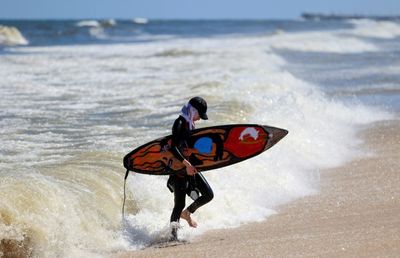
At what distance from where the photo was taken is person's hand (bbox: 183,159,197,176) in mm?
6965

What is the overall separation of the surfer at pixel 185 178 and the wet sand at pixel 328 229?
0.28 metres

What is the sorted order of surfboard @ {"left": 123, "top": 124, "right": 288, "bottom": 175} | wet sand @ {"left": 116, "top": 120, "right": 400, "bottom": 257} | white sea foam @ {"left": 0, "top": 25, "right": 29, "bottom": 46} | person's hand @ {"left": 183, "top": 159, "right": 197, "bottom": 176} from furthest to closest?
white sea foam @ {"left": 0, "top": 25, "right": 29, "bottom": 46}, surfboard @ {"left": 123, "top": 124, "right": 288, "bottom": 175}, person's hand @ {"left": 183, "top": 159, "right": 197, "bottom": 176}, wet sand @ {"left": 116, "top": 120, "right": 400, "bottom": 257}

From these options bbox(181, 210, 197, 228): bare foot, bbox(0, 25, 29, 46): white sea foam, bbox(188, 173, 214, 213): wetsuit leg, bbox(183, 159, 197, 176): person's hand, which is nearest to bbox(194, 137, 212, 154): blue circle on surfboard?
bbox(188, 173, 214, 213): wetsuit leg

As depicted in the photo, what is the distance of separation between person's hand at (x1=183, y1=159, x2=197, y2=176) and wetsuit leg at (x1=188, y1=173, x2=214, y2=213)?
9.3 inches

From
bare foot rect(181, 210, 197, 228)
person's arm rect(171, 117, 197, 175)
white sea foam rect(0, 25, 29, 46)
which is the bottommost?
white sea foam rect(0, 25, 29, 46)

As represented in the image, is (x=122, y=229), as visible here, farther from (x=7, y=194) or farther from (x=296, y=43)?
(x=296, y=43)

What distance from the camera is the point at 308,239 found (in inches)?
269

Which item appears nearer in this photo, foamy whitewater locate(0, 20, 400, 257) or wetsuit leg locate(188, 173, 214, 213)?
foamy whitewater locate(0, 20, 400, 257)

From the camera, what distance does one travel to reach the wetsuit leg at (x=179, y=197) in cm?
724

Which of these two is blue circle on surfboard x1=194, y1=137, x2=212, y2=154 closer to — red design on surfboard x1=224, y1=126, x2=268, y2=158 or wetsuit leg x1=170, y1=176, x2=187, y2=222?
red design on surfboard x1=224, y1=126, x2=268, y2=158

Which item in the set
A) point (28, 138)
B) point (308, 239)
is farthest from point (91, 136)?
point (308, 239)

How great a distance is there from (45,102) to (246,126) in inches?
375

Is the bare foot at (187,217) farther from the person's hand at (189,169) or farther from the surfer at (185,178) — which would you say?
the person's hand at (189,169)

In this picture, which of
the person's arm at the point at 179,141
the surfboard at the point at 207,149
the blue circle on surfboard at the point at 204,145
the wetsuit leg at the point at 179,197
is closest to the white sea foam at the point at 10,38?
the surfboard at the point at 207,149
